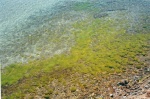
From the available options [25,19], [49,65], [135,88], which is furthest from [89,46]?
[25,19]

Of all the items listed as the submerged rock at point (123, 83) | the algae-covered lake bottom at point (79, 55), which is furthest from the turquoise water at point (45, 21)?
the submerged rock at point (123, 83)

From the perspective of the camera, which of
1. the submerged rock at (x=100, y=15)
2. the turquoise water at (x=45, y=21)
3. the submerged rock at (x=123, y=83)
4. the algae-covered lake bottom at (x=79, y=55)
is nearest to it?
the submerged rock at (x=123, y=83)

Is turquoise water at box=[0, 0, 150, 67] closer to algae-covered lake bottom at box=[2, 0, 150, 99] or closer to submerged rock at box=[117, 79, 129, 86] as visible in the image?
algae-covered lake bottom at box=[2, 0, 150, 99]

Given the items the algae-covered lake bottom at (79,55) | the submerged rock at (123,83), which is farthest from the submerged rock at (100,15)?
the submerged rock at (123,83)

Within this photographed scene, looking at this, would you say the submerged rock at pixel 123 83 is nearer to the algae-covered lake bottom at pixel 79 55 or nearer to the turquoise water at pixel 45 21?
the algae-covered lake bottom at pixel 79 55

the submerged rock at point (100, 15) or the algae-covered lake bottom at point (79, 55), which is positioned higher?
the submerged rock at point (100, 15)

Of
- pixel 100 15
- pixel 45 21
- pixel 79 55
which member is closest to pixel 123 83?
pixel 79 55

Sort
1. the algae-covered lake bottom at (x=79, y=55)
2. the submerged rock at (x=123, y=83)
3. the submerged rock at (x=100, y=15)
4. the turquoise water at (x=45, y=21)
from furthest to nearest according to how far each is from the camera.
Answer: the submerged rock at (x=100, y=15) < the turquoise water at (x=45, y=21) < the algae-covered lake bottom at (x=79, y=55) < the submerged rock at (x=123, y=83)

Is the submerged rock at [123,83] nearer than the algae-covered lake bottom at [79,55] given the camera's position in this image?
Yes
